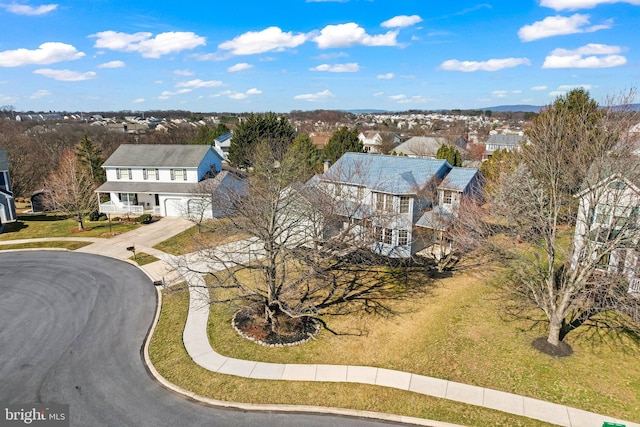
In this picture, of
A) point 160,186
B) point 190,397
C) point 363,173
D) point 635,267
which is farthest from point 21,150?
point 635,267

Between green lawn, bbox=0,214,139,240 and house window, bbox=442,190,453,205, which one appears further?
green lawn, bbox=0,214,139,240

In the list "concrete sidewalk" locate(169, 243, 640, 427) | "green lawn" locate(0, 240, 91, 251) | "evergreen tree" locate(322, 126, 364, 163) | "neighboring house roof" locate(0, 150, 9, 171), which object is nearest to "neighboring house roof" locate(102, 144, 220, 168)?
"neighboring house roof" locate(0, 150, 9, 171)

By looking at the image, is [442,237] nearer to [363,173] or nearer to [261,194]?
[363,173]

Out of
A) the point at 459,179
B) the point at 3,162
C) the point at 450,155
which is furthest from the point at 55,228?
the point at 450,155

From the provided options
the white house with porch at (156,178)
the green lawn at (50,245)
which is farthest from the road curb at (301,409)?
the white house with porch at (156,178)

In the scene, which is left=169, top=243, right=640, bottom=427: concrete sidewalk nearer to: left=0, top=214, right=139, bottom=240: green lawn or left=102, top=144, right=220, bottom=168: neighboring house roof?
left=0, top=214, right=139, bottom=240: green lawn

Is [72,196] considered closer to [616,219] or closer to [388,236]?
[388,236]

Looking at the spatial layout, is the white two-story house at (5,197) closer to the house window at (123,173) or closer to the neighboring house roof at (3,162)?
the neighboring house roof at (3,162)
